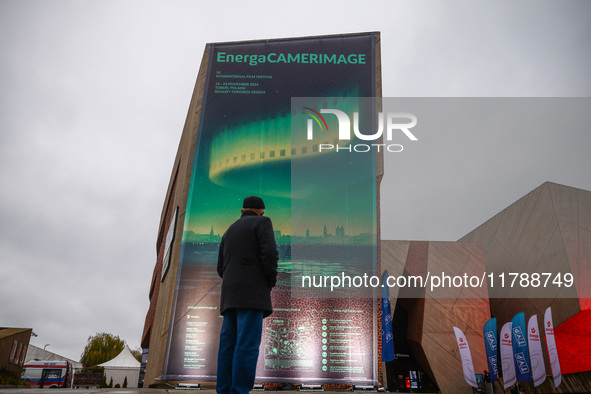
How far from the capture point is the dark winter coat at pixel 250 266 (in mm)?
3053

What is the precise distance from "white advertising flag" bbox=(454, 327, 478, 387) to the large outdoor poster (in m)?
12.9

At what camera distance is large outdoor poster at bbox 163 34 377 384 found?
20.0ft

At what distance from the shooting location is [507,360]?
16.0 meters

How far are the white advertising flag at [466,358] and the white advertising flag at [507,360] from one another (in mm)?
1179

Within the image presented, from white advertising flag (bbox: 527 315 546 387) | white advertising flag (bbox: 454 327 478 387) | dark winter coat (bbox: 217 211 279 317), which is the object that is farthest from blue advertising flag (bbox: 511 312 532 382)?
dark winter coat (bbox: 217 211 279 317)

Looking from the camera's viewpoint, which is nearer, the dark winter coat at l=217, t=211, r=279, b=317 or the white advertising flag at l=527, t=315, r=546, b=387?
the dark winter coat at l=217, t=211, r=279, b=317

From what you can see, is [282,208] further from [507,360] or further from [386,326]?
[507,360]

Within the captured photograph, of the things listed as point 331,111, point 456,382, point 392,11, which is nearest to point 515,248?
point 456,382

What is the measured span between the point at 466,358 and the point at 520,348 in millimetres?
2287

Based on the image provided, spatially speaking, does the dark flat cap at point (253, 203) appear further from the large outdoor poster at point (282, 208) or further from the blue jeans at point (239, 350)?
the large outdoor poster at point (282, 208)

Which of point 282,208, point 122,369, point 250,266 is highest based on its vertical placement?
point 282,208

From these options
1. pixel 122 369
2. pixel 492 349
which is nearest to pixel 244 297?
pixel 492 349

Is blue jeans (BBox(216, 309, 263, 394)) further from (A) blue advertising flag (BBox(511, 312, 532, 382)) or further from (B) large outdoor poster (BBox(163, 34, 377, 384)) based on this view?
(A) blue advertising flag (BBox(511, 312, 532, 382))

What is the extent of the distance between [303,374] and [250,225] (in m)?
3.48
